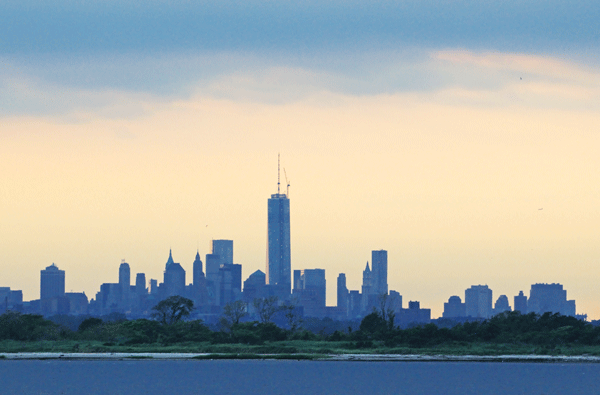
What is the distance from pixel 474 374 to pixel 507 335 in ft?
116

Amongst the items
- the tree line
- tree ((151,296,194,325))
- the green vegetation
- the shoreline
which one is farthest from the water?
tree ((151,296,194,325))

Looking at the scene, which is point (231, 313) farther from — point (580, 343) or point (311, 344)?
point (580, 343)

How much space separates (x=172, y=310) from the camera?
182 m

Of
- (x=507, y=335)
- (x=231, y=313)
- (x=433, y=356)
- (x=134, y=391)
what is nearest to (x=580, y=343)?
(x=507, y=335)

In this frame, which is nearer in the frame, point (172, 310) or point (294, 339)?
point (294, 339)

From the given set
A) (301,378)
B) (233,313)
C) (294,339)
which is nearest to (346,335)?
(294,339)

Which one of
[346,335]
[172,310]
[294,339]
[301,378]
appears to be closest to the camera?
[301,378]

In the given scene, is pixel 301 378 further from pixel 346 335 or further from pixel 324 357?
pixel 346 335

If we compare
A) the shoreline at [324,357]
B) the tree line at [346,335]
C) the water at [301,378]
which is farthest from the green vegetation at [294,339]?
the water at [301,378]

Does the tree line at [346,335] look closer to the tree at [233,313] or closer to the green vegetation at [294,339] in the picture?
the green vegetation at [294,339]

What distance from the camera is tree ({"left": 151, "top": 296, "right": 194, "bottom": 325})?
181 metres

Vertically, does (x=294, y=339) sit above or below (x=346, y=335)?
below

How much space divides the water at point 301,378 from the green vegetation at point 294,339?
2714 mm

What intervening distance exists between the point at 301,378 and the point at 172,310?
184 feet
